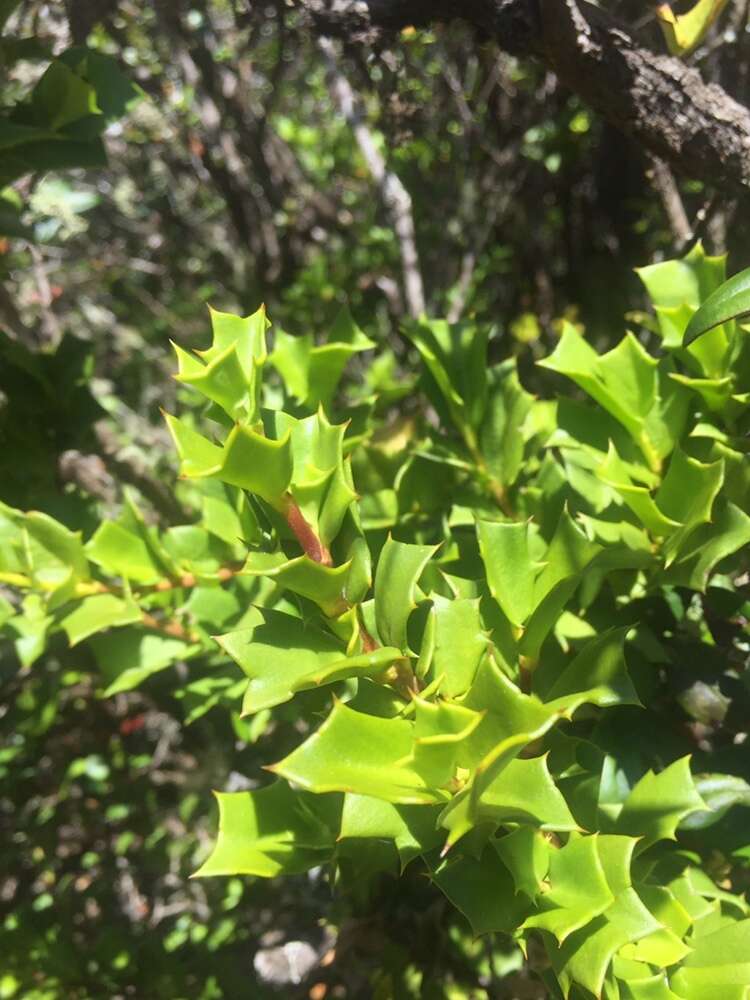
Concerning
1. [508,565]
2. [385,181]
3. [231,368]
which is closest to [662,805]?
[508,565]

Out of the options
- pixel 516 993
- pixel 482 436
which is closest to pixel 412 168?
pixel 482 436

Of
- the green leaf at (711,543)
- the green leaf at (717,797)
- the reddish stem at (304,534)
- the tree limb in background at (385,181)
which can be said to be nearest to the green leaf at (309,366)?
the reddish stem at (304,534)

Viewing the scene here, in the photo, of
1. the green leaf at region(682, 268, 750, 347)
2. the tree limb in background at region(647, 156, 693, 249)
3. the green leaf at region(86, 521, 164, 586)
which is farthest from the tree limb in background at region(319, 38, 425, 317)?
the green leaf at region(682, 268, 750, 347)

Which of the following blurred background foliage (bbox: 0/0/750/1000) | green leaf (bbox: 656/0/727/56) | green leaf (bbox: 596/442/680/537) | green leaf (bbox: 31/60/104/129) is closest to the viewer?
green leaf (bbox: 596/442/680/537)

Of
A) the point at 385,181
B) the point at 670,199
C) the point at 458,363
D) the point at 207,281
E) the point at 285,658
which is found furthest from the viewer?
the point at 207,281

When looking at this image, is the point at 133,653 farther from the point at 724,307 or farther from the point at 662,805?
the point at 724,307

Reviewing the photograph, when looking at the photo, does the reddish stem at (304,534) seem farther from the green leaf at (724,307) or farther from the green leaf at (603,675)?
the green leaf at (724,307)

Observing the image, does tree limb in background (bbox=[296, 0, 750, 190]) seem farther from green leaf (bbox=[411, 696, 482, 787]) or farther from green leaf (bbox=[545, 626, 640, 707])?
green leaf (bbox=[411, 696, 482, 787])
